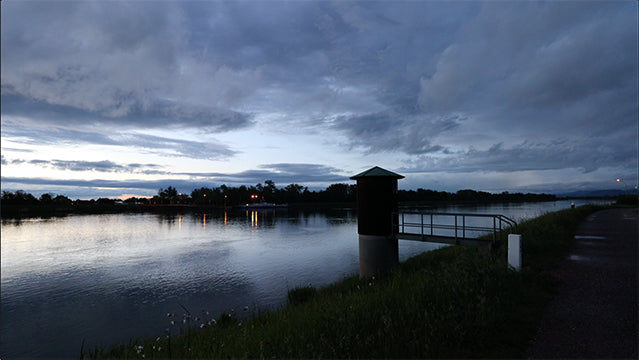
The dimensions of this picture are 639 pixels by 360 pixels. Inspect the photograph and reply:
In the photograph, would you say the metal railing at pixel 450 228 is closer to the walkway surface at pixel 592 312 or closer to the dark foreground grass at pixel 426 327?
the dark foreground grass at pixel 426 327

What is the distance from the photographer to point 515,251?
403 inches

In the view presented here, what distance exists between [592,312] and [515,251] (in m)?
3.05

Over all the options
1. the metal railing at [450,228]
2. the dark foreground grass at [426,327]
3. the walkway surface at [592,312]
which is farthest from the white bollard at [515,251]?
the metal railing at [450,228]

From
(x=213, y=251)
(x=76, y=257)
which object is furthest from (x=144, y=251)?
(x=213, y=251)

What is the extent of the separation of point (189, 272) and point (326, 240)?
1748 centimetres

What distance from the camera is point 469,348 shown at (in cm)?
571

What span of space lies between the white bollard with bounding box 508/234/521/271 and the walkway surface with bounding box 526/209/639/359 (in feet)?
3.76

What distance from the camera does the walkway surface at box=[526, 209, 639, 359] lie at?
568cm

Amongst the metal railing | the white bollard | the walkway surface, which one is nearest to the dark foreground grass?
the walkway surface

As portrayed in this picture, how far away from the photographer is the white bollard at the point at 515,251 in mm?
10148

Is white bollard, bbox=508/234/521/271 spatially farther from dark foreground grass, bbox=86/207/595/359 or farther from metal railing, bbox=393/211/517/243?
metal railing, bbox=393/211/517/243

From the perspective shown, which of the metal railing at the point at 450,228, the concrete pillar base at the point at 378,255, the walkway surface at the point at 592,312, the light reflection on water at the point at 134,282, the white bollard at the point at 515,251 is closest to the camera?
the walkway surface at the point at 592,312

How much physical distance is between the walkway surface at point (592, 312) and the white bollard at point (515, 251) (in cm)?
115

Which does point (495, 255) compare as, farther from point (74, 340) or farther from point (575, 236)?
point (74, 340)
